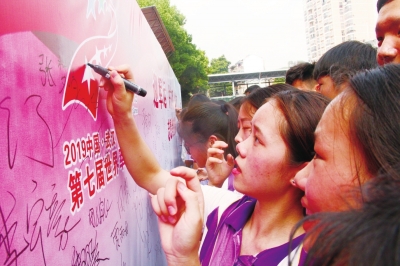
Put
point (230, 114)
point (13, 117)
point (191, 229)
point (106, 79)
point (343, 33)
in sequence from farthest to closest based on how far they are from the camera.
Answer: point (343, 33)
point (230, 114)
point (106, 79)
point (191, 229)
point (13, 117)

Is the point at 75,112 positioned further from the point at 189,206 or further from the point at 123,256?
the point at 123,256

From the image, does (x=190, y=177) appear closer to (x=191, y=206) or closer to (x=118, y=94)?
(x=191, y=206)

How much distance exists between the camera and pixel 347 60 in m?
1.95

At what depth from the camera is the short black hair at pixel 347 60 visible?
6.24ft

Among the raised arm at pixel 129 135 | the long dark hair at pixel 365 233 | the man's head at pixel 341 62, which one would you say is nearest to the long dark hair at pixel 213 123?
the man's head at pixel 341 62

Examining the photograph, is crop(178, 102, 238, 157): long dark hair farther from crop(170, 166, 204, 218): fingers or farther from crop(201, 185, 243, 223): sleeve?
crop(170, 166, 204, 218): fingers

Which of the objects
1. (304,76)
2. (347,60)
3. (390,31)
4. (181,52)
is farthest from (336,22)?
(390,31)

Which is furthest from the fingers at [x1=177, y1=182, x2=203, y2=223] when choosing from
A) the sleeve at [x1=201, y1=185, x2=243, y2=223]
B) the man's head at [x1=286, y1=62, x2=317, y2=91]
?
the man's head at [x1=286, y1=62, x2=317, y2=91]

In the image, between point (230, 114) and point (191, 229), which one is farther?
point (230, 114)

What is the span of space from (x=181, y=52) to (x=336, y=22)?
39.1 m

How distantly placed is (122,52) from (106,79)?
27cm

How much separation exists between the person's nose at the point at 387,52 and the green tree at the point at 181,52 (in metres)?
15.0

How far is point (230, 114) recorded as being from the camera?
227cm

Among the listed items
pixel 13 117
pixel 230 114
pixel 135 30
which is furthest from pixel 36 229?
pixel 230 114
